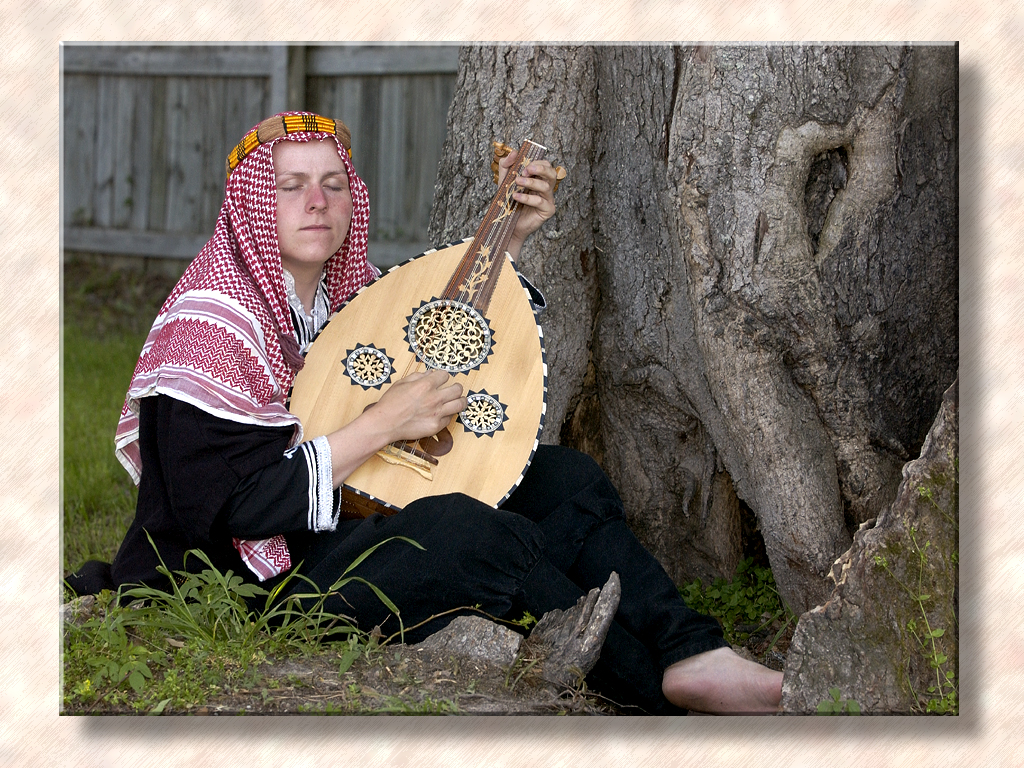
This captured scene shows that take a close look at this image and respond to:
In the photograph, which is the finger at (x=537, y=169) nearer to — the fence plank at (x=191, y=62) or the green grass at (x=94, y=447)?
the fence plank at (x=191, y=62)

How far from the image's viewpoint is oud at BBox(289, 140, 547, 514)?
6.57 feet

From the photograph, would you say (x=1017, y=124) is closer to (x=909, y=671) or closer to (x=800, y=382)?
(x=800, y=382)

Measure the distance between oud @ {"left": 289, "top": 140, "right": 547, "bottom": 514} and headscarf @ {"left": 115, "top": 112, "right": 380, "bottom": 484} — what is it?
0.10 metres

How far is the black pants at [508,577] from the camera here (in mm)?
1870

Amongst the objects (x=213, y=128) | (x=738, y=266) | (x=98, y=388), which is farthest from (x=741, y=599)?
(x=213, y=128)

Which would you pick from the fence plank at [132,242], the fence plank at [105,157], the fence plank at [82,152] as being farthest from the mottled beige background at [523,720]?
the fence plank at [105,157]

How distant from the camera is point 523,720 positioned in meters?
1.81

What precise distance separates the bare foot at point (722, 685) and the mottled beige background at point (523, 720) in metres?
0.06

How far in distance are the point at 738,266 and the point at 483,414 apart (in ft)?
2.16

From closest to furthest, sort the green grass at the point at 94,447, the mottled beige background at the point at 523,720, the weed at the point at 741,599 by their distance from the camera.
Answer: the mottled beige background at the point at 523,720 → the weed at the point at 741,599 → the green grass at the point at 94,447

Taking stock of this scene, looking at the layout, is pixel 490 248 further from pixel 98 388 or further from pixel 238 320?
pixel 98 388

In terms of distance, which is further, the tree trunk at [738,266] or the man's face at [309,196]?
the tree trunk at [738,266]

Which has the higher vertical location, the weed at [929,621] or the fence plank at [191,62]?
the fence plank at [191,62]

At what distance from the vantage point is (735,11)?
1887 millimetres
